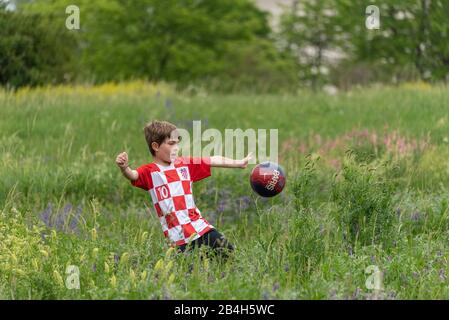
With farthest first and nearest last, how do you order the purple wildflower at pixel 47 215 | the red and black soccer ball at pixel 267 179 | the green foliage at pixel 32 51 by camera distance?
the green foliage at pixel 32 51 < the purple wildflower at pixel 47 215 < the red and black soccer ball at pixel 267 179

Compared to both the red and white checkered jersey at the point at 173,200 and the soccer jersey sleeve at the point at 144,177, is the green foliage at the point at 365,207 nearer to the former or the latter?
the red and white checkered jersey at the point at 173,200

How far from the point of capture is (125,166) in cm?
533

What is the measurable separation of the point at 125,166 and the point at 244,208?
2844mm

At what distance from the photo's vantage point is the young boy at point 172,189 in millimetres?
5484

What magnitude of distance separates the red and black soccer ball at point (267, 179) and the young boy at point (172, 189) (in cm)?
22

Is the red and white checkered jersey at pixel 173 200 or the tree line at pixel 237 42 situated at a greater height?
the tree line at pixel 237 42

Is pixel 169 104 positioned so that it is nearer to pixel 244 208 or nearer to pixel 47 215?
pixel 244 208
